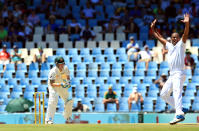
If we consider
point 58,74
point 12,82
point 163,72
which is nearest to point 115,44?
point 163,72

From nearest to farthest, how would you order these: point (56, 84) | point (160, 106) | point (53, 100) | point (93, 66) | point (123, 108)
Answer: point (56, 84)
point (53, 100)
point (123, 108)
point (160, 106)
point (93, 66)

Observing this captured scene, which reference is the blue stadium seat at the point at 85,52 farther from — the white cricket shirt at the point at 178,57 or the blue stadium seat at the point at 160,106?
the white cricket shirt at the point at 178,57

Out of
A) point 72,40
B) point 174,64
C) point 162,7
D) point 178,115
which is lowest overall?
point 178,115

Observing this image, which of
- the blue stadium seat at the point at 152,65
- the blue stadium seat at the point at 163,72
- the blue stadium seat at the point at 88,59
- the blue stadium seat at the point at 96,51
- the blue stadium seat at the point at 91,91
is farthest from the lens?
the blue stadium seat at the point at 96,51

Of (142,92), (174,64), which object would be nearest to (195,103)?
(142,92)

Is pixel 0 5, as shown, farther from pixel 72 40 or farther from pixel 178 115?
pixel 178 115

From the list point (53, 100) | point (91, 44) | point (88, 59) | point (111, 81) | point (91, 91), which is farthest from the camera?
point (91, 44)

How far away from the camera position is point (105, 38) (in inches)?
951

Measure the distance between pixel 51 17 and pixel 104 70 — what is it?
4568 millimetres

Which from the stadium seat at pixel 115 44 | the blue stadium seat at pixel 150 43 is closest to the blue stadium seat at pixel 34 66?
the stadium seat at pixel 115 44

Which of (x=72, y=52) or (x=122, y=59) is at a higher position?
(x=72, y=52)

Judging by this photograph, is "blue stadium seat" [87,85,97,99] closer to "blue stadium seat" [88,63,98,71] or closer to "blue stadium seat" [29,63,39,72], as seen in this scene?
"blue stadium seat" [88,63,98,71]

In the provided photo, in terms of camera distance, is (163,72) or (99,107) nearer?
(99,107)

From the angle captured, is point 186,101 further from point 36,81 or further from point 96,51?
point 36,81
